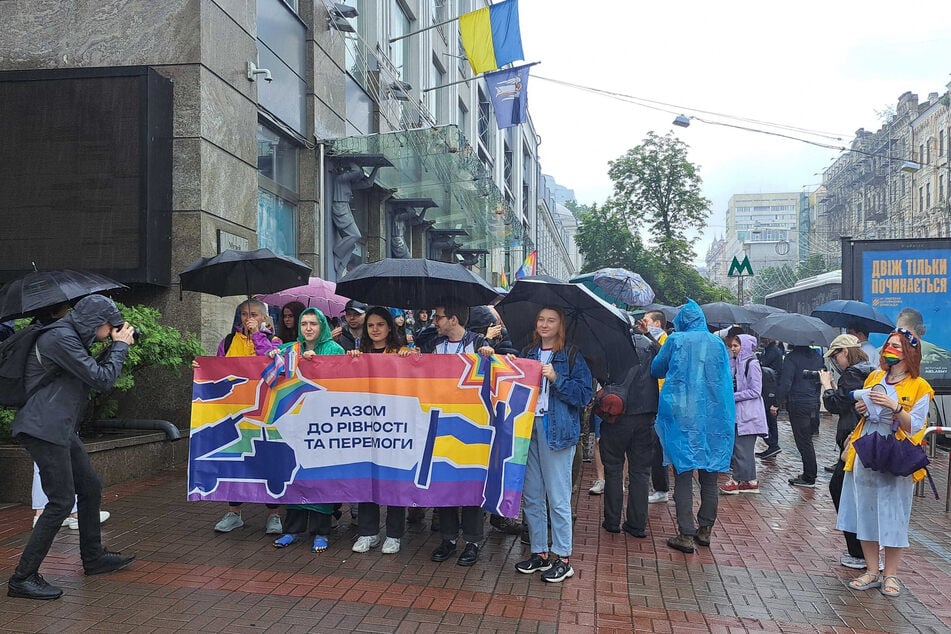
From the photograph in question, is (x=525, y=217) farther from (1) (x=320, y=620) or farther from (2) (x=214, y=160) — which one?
(1) (x=320, y=620)

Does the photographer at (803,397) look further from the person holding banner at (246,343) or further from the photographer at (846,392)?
the person holding banner at (246,343)

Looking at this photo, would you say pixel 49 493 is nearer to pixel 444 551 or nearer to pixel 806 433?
pixel 444 551

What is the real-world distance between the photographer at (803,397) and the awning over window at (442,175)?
8125mm

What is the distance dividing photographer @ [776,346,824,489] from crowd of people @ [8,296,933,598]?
1969 mm

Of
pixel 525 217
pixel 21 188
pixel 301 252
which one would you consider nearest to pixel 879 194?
pixel 525 217

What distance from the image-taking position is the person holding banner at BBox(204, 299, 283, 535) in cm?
638

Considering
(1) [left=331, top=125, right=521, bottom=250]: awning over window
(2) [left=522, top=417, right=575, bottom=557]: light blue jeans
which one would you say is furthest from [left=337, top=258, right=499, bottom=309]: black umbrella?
(1) [left=331, top=125, right=521, bottom=250]: awning over window

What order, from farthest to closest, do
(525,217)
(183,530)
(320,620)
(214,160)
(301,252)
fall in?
(525,217) < (301,252) < (214,160) < (183,530) < (320,620)

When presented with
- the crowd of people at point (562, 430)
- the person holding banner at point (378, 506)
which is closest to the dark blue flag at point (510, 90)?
the crowd of people at point (562, 430)

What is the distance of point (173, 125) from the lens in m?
9.89

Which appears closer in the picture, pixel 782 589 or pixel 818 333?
pixel 782 589

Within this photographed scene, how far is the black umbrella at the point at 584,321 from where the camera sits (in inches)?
213

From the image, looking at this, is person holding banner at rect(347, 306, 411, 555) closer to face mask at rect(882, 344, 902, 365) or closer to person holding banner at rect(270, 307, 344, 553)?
person holding banner at rect(270, 307, 344, 553)

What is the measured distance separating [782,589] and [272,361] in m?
3.96
